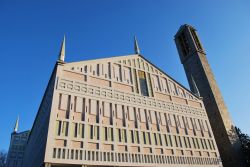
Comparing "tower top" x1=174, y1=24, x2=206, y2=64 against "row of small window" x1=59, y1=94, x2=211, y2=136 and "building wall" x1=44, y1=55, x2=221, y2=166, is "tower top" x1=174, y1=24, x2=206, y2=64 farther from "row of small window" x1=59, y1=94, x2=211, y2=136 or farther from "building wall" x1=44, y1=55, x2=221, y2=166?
"row of small window" x1=59, y1=94, x2=211, y2=136

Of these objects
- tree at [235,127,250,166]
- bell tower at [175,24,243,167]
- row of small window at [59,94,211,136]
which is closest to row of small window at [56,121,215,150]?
row of small window at [59,94,211,136]

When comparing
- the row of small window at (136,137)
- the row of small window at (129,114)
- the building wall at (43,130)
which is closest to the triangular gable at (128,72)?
the row of small window at (129,114)

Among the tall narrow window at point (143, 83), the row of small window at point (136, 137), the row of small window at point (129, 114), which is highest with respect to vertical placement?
the tall narrow window at point (143, 83)

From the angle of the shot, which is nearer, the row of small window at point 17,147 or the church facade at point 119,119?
the church facade at point 119,119

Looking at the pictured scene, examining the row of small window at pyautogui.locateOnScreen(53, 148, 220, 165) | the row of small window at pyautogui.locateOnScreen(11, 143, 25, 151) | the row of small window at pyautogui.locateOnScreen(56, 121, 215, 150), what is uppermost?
the row of small window at pyautogui.locateOnScreen(11, 143, 25, 151)

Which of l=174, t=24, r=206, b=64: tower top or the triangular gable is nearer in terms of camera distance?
the triangular gable

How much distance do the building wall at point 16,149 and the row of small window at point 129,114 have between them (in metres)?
25.0

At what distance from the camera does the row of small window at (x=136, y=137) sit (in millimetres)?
16828

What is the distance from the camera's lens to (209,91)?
3466 centimetres

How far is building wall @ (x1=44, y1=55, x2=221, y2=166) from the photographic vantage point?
1667 centimetres

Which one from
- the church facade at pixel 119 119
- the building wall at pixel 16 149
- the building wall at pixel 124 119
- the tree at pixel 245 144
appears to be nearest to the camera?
the church facade at pixel 119 119

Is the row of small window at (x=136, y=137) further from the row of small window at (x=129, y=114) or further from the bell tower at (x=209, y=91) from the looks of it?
the bell tower at (x=209, y=91)

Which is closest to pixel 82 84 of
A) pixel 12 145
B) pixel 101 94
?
pixel 101 94

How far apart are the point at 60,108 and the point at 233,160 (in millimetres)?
25733
